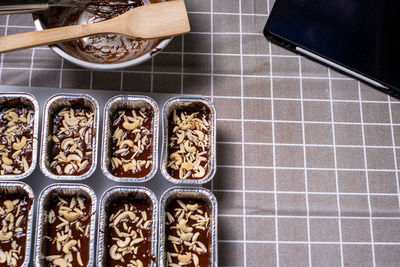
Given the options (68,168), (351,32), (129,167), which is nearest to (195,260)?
(129,167)

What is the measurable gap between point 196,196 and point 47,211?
349mm

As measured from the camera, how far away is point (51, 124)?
94 cm

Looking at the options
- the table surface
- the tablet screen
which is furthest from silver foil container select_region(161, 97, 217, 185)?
the tablet screen

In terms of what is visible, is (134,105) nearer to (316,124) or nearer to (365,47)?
(316,124)

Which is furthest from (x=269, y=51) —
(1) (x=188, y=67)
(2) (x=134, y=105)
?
(2) (x=134, y=105)

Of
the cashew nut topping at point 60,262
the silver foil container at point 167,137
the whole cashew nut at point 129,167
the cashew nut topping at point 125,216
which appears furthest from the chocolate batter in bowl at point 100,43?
the cashew nut topping at point 60,262

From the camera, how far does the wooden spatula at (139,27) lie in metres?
0.87

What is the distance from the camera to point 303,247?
3.27 feet

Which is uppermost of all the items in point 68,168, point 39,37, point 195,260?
point 39,37

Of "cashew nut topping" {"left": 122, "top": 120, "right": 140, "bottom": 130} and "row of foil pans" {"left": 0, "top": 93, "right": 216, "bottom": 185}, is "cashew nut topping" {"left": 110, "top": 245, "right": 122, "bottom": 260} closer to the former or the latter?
"row of foil pans" {"left": 0, "top": 93, "right": 216, "bottom": 185}

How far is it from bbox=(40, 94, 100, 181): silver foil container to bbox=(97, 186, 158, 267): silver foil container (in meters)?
0.07

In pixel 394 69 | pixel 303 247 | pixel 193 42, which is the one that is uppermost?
pixel 193 42

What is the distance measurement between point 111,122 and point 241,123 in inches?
13.6

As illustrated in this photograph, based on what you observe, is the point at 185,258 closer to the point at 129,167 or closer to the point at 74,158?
the point at 129,167
